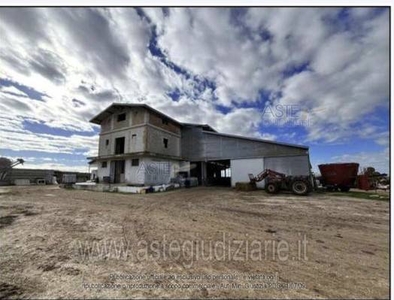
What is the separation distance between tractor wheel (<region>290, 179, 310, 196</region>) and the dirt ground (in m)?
6.76

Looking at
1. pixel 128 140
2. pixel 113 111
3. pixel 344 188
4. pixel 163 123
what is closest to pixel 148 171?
pixel 128 140

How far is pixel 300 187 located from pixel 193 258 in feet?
38.3

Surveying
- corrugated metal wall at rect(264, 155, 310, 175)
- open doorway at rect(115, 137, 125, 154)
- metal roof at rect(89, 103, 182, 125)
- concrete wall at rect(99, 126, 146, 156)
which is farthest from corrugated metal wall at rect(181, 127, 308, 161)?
open doorway at rect(115, 137, 125, 154)

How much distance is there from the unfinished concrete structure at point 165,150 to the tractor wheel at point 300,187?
11.4ft

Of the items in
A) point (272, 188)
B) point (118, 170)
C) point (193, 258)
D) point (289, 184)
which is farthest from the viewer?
point (118, 170)

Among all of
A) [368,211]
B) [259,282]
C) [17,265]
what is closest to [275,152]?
[368,211]

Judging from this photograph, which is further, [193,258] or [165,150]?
[165,150]

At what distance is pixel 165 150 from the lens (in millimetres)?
19953

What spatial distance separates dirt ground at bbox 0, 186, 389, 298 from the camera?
2.52m

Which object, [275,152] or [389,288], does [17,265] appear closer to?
[389,288]

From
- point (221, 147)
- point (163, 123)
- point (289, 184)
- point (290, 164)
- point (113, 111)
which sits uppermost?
point (113, 111)

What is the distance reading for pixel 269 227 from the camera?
5.29 metres

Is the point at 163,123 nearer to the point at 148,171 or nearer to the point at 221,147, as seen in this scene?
the point at 148,171

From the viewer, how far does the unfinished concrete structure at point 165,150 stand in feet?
55.5
